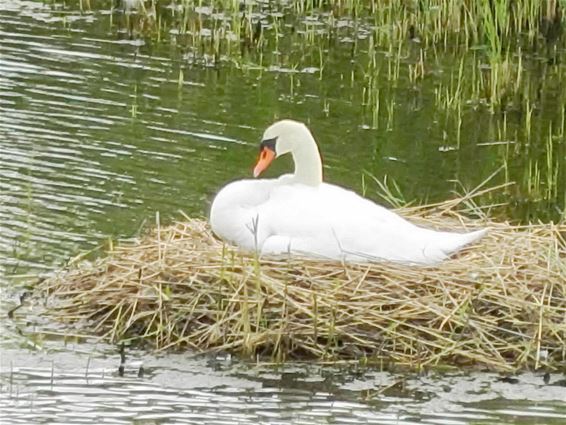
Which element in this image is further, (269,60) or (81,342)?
(269,60)

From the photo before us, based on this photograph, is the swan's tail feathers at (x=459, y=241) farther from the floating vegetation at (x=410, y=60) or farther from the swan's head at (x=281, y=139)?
the floating vegetation at (x=410, y=60)

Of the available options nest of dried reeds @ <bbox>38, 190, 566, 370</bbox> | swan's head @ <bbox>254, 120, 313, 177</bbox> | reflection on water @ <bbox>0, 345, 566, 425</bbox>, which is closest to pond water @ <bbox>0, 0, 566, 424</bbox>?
reflection on water @ <bbox>0, 345, 566, 425</bbox>

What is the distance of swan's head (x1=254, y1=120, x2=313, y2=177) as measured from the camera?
8.77 metres

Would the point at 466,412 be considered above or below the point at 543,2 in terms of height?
below

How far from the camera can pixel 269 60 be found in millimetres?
14242

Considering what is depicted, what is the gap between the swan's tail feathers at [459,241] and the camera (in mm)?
8312

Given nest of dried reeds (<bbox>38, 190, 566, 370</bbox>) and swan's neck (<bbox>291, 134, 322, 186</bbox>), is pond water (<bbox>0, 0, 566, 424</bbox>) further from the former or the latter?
swan's neck (<bbox>291, 134, 322, 186</bbox>)

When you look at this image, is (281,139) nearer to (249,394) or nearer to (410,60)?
(249,394)

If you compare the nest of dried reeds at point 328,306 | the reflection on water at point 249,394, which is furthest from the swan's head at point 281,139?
the reflection on water at point 249,394

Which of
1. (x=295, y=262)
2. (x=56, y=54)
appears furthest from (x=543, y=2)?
(x=295, y=262)

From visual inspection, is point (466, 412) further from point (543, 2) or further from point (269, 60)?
point (543, 2)

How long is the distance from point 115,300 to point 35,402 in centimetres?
108

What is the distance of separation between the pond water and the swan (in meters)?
0.80

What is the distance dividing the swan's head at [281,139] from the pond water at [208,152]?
1.10 meters
